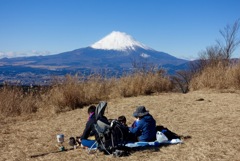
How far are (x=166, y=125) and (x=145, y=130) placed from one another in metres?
1.97

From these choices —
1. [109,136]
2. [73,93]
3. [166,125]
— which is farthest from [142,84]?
[109,136]

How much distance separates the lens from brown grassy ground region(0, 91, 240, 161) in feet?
22.3

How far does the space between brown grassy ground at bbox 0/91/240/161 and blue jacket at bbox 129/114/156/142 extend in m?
0.53

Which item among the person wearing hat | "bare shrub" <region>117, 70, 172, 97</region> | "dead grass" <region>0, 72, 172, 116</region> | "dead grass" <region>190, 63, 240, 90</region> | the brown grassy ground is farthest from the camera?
"dead grass" <region>190, 63, 240, 90</region>

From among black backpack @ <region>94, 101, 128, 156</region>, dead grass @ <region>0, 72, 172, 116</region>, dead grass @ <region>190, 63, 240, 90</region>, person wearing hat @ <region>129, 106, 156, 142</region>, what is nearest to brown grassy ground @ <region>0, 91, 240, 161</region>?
black backpack @ <region>94, 101, 128, 156</region>

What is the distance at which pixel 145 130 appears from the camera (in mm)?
7531

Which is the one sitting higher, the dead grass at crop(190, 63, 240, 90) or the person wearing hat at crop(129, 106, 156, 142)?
the dead grass at crop(190, 63, 240, 90)

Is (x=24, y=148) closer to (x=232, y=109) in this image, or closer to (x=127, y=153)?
(x=127, y=153)

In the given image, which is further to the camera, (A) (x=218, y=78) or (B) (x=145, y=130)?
(A) (x=218, y=78)

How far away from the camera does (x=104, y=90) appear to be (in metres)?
13.9

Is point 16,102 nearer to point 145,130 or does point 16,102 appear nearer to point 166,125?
point 166,125

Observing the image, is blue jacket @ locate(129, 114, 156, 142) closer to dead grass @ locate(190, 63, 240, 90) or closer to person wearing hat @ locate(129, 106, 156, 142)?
person wearing hat @ locate(129, 106, 156, 142)

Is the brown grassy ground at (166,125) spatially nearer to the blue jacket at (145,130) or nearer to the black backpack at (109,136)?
the black backpack at (109,136)

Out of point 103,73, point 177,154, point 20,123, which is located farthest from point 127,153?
point 103,73
